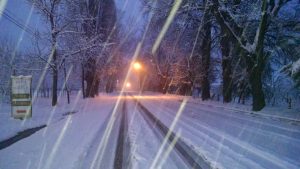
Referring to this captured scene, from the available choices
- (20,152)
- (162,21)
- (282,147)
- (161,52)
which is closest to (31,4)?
(162,21)

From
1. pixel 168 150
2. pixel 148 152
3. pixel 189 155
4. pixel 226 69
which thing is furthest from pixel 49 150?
pixel 226 69

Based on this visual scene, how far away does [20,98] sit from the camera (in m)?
17.4

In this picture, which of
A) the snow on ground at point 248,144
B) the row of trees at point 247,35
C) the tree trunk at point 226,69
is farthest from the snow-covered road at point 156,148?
the tree trunk at point 226,69

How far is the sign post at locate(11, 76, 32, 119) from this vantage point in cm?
1723

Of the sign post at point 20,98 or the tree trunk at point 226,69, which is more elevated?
the tree trunk at point 226,69

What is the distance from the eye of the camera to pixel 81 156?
8312 millimetres

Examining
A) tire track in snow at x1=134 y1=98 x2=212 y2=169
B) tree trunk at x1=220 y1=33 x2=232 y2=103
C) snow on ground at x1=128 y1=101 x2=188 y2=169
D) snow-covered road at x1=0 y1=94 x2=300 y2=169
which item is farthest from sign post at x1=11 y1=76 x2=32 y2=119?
tree trunk at x1=220 y1=33 x2=232 y2=103

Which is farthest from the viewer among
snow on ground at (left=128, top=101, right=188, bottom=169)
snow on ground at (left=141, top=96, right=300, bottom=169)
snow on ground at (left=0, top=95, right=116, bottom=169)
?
snow on ground at (left=141, top=96, right=300, bottom=169)

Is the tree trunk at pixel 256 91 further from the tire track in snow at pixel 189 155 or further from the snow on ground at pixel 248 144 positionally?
the tire track in snow at pixel 189 155

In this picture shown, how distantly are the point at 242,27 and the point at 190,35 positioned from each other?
12.3 meters

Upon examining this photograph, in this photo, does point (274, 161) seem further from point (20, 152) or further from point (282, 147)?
point (20, 152)

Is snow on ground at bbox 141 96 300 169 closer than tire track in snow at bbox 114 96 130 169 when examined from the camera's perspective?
No

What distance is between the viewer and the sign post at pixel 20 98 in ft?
56.5

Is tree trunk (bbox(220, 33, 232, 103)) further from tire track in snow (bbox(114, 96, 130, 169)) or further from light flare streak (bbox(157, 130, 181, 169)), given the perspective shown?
tire track in snow (bbox(114, 96, 130, 169))
